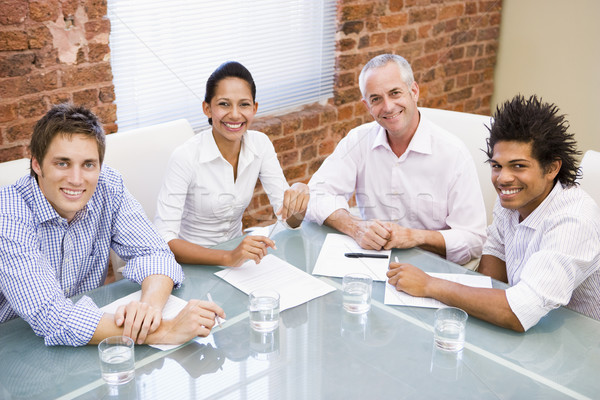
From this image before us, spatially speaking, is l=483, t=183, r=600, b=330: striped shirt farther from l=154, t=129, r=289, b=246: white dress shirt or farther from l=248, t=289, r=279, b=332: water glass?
l=154, t=129, r=289, b=246: white dress shirt

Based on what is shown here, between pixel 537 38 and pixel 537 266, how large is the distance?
8.62ft

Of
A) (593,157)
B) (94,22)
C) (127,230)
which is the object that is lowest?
(127,230)

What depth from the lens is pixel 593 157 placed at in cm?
A: 189

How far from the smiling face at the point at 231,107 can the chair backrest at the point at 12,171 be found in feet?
1.97

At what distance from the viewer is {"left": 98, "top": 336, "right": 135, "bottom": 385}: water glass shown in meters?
1.21

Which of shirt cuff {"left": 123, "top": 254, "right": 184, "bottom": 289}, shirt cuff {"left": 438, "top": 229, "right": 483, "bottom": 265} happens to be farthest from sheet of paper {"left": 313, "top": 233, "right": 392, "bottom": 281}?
shirt cuff {"left": 123, "top": 254, "right": 184, "bottom": 289}

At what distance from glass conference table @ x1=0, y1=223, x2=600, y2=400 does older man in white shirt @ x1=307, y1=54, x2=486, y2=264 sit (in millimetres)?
498

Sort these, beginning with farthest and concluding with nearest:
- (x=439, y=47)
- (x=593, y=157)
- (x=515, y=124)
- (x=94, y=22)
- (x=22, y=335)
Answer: (x=439, y=47) < (x=94, y=22) < (x=593, y=157) < (x=515, y=124) < (x=22, y=335)

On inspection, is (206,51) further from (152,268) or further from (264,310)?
(264,310)

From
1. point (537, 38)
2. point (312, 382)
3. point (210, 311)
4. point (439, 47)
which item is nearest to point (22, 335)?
point (210, 311)

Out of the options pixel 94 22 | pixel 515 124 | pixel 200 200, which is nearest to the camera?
pixel 515 124

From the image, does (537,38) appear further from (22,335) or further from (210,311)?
(22,335)

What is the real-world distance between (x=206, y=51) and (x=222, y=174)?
0.84 meters

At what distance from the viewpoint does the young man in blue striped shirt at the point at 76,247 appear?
1.34 m
